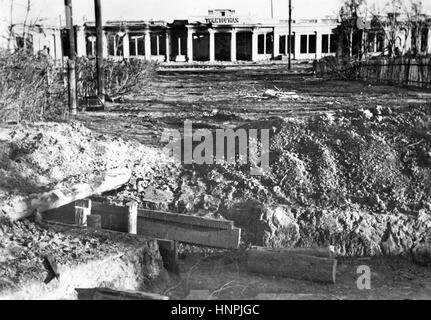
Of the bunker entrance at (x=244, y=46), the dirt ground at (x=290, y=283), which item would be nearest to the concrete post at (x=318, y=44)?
the bunker entrance at (x=244, y=46)

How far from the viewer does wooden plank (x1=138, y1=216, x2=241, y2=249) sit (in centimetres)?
605

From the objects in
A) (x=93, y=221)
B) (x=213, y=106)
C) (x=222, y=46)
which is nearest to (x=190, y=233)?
(x=93, y=221)

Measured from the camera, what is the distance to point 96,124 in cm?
1188

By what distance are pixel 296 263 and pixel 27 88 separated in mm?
5916

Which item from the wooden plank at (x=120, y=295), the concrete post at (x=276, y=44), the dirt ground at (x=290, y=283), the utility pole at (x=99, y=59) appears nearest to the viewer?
the wooden plank at (x=120, y=295)

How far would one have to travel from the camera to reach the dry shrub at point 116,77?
16.2 m

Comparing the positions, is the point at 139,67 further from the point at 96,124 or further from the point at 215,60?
the point at 215,60

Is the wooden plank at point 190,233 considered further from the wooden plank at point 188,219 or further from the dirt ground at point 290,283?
the dirt ground at point 290,283

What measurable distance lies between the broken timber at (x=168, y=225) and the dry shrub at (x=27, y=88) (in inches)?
113

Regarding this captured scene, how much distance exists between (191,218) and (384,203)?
2.58 metres

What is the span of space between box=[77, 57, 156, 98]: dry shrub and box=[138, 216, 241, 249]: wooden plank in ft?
31.6
